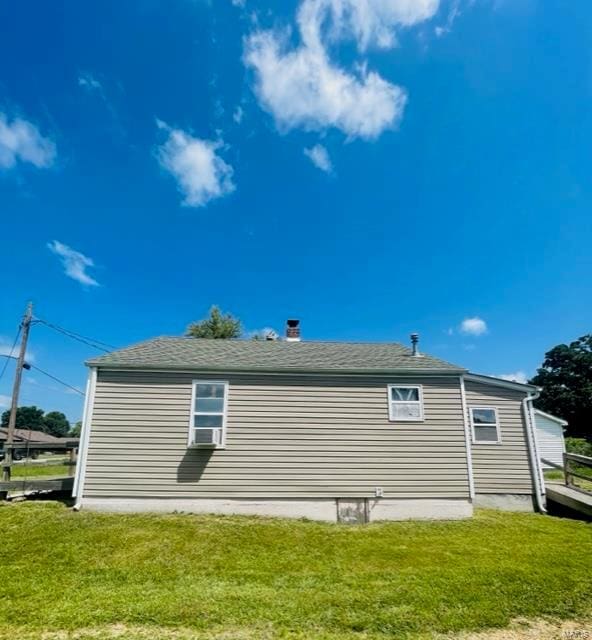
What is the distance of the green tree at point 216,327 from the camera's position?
2588 centimetres

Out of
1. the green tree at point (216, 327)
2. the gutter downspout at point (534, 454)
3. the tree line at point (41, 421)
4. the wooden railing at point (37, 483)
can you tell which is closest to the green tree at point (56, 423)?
the tree line at point (41, 421)

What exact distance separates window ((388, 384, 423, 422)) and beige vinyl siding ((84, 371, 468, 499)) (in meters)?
0.13

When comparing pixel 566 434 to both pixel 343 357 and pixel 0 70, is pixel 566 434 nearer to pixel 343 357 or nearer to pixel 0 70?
pixel 343 357

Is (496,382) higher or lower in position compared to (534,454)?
higher

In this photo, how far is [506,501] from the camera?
884 centimetres

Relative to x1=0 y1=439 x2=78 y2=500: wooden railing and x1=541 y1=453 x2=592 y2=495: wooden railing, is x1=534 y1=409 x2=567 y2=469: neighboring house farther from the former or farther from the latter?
x1=0 y1=439 x2=78 y2=500: wooden railing

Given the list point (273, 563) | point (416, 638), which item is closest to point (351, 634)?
point (416, 638)

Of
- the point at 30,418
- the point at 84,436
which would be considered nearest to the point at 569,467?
the point at 84,436

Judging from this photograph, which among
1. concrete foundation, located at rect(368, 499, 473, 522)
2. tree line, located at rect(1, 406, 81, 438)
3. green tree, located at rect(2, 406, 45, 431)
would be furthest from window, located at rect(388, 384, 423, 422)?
green tree, located at rect(2, 406, 45, 431)

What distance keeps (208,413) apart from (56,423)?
11597 cm

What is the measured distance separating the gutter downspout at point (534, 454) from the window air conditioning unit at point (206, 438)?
25.7 feet

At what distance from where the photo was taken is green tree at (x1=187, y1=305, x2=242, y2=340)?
2588 cm

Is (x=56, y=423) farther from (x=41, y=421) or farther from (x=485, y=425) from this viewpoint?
(x=485, y=425)

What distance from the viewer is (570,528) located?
23.9 feet
